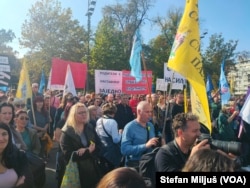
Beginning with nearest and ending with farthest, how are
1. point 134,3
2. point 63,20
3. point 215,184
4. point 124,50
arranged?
1. point 215,184
2. point 63,20
3. point 124,50
4. point 134,3

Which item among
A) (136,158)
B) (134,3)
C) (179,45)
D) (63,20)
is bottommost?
(136,158)

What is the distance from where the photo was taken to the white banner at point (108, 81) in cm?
1147

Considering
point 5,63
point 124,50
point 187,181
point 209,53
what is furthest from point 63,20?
point 187,181

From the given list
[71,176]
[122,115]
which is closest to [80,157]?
[71,176]

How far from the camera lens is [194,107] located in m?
4.39

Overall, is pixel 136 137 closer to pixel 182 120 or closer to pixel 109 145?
pixel 182 120

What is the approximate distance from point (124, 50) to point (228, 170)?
36.1 meters

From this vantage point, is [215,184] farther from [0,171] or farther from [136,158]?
[136,158]

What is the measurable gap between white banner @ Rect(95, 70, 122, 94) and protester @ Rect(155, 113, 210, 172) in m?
8.03

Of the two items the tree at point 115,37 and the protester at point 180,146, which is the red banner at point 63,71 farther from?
the tree at point 115,37

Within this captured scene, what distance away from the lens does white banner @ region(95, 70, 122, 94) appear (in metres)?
11.5

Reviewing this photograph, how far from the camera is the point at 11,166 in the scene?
3.52 metres

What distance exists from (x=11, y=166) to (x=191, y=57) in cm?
253

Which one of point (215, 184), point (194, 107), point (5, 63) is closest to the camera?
point (215, 184)
